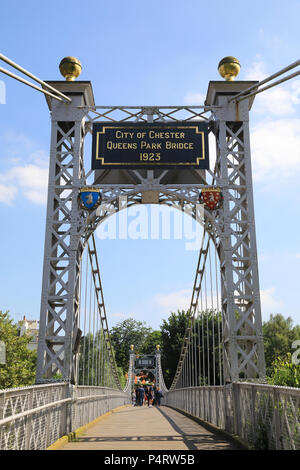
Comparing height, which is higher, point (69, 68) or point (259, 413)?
point (69, 68)

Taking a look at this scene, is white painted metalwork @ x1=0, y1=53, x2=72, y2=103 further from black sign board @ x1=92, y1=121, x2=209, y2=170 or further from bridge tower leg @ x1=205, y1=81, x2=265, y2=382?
bridge tower leg @ x1=205, y1=81, x2=265, y2=382

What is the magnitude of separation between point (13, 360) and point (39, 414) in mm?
24440

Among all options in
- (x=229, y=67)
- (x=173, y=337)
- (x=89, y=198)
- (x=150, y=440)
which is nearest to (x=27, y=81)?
(x=89, y=198)

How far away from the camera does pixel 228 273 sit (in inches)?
417

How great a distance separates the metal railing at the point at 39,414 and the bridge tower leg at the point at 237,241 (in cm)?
330

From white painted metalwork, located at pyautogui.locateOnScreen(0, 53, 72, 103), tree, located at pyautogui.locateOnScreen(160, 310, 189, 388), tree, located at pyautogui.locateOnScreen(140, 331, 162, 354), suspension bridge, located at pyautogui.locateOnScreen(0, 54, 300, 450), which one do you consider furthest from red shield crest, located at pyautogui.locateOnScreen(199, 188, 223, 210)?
tree, located at pyautogui.locateOnScreen(140, 331, 162, 354)

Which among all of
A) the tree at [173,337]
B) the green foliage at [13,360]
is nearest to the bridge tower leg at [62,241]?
the green foliage at [13,360]

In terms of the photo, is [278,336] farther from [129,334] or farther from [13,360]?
[129,334]

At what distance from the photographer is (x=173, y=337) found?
42.3 metres

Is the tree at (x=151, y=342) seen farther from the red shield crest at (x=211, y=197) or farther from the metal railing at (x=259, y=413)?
the metal railing at (x=259, y=413)

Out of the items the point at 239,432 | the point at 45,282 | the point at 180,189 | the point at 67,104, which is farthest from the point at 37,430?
the point at 67,104

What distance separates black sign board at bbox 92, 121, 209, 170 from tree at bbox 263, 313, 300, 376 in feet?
108
